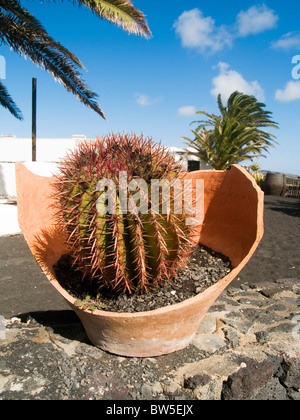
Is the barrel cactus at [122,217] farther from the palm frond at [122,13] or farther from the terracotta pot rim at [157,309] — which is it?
the palm frond at [122,13]

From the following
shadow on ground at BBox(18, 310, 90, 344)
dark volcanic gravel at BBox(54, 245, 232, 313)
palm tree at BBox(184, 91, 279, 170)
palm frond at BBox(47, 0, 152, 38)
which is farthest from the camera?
palm tree at BBox(184, 91, 279, 170)

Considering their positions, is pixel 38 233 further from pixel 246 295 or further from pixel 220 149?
pixel 220 149

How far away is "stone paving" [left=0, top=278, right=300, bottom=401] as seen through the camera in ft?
5.85

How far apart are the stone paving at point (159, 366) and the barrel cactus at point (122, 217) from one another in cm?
48

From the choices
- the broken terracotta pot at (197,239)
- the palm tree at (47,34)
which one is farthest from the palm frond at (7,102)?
the broken terracotta pot at (197,239)

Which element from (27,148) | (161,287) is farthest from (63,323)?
(27,148)

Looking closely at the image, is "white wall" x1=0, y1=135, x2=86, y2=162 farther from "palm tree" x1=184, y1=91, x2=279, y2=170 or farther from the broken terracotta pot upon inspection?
the broken terracotta pot

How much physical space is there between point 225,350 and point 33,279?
3.36m

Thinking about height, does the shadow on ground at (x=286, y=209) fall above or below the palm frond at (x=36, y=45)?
below

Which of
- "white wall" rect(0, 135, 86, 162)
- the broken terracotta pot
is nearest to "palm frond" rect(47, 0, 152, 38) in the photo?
the broken terracotta pot

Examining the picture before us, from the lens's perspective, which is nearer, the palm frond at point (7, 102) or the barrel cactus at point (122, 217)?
the barrel cactus at point (122, 217)

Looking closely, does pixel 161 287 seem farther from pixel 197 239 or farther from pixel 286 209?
pixel 286 209

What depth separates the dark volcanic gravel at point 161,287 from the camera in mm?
2064

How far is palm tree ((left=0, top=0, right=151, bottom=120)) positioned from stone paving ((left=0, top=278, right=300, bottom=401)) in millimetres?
7011
